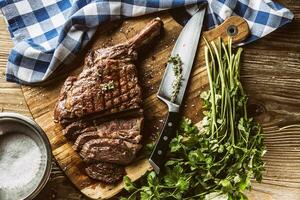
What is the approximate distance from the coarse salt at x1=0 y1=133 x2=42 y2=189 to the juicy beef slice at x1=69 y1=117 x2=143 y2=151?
170 millimetres

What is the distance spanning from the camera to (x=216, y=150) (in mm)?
2707

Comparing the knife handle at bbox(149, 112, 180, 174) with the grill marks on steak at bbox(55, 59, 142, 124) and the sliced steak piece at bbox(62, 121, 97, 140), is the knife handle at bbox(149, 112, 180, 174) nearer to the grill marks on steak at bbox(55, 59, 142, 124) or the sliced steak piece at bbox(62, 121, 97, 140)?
the grill marks on steak at bbox(55, 59, 142, 124)

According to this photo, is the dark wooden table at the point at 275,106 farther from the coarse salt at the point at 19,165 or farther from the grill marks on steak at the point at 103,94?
the grill marks on steak at the point at 103,94

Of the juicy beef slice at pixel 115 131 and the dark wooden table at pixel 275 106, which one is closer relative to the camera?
the juicy beef slice at pixel 115 131

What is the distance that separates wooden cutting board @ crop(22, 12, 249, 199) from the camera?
111 inches

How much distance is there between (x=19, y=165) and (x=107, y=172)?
1.15 ft

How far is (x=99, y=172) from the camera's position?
281 centimetres

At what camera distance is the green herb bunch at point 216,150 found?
267 centimetres

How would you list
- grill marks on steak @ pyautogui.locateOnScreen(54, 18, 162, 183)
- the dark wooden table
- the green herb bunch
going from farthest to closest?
the dark wooden table → grill marks on steak @ pyautogui.locateOnScreen(54, 18, 162, 183) → the green herb bunch

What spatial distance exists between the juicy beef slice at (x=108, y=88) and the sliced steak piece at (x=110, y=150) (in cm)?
12


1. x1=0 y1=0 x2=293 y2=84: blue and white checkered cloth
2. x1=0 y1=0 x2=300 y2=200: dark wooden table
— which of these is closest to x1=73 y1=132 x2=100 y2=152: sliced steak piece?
x1=0 y1=0 x2=300 y2=200: dark wooden table

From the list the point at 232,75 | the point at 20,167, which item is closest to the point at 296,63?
the point at 232,75

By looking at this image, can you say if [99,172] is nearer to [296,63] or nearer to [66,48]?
[66,48]

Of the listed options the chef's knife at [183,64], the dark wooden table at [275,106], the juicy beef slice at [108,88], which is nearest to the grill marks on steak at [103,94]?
the juicy beef slice at [108,88]
